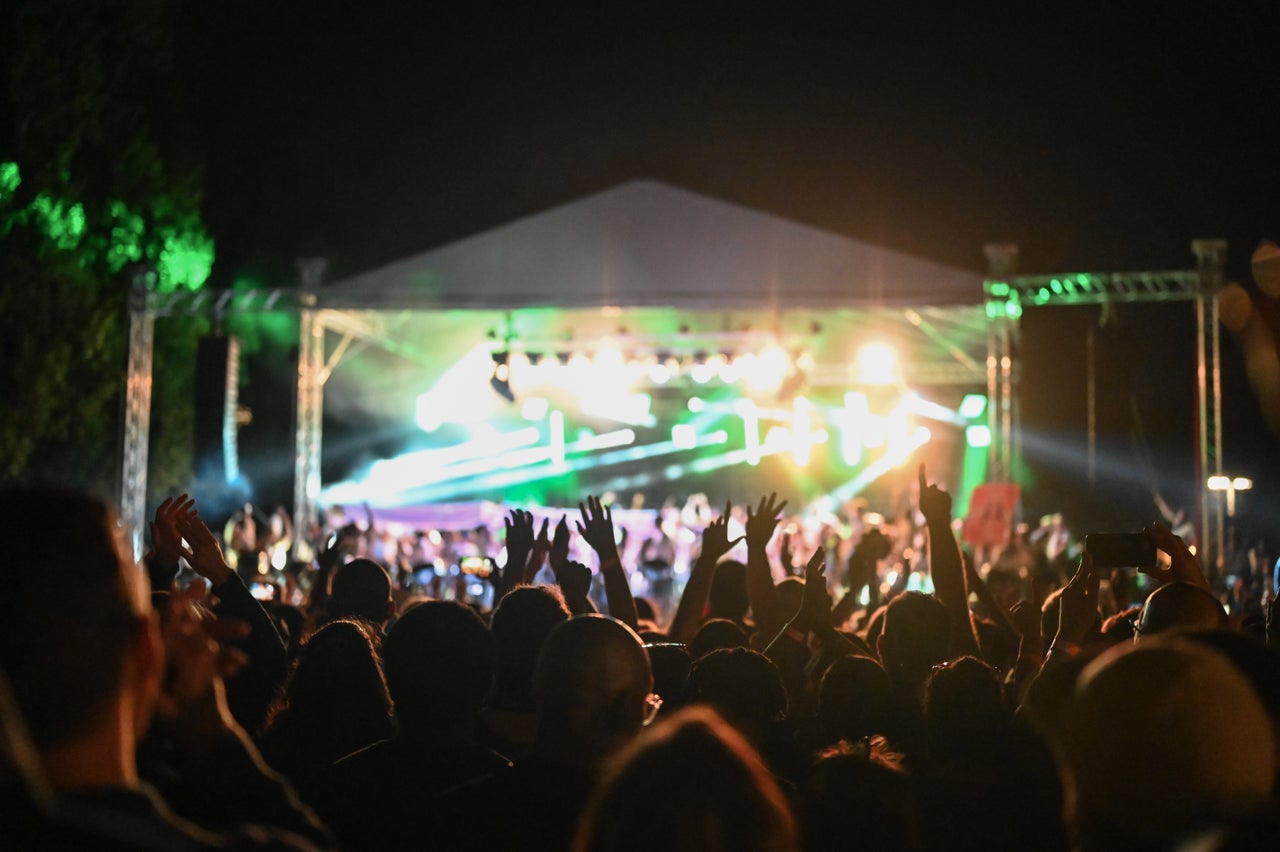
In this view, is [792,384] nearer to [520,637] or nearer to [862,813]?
[520,637]

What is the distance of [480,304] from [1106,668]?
13.1 m

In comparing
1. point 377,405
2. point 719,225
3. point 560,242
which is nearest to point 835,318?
point 719,225

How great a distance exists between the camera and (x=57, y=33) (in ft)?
65.9

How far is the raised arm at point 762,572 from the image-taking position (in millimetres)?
4871

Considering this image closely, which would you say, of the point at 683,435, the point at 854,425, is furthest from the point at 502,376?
the point at 854,425

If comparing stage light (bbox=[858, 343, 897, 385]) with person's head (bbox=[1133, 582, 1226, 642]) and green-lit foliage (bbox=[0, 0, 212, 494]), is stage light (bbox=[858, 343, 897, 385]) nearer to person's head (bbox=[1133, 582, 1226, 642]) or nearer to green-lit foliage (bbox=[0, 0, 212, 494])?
green-lit foliage (bbox=[0, 0, 212, 494])

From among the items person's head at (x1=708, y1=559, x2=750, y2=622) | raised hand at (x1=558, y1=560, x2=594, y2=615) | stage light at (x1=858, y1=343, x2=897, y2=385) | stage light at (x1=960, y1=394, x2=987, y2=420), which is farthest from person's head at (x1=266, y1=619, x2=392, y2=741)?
stage light at (x1=960, y1=394, x2=987, y2=420)

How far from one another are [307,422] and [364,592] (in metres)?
11.8

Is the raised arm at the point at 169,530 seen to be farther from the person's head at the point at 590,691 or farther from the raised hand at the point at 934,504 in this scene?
the raised hand at the point at 934,504

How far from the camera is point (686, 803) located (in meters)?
1.45

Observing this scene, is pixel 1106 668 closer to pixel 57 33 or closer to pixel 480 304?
pixel 480 304

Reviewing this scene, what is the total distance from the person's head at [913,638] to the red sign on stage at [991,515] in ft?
28.7

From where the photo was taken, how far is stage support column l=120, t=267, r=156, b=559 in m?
14.8

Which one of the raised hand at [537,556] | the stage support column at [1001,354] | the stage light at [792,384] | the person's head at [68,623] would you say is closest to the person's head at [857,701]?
the person's head at [68,623]
